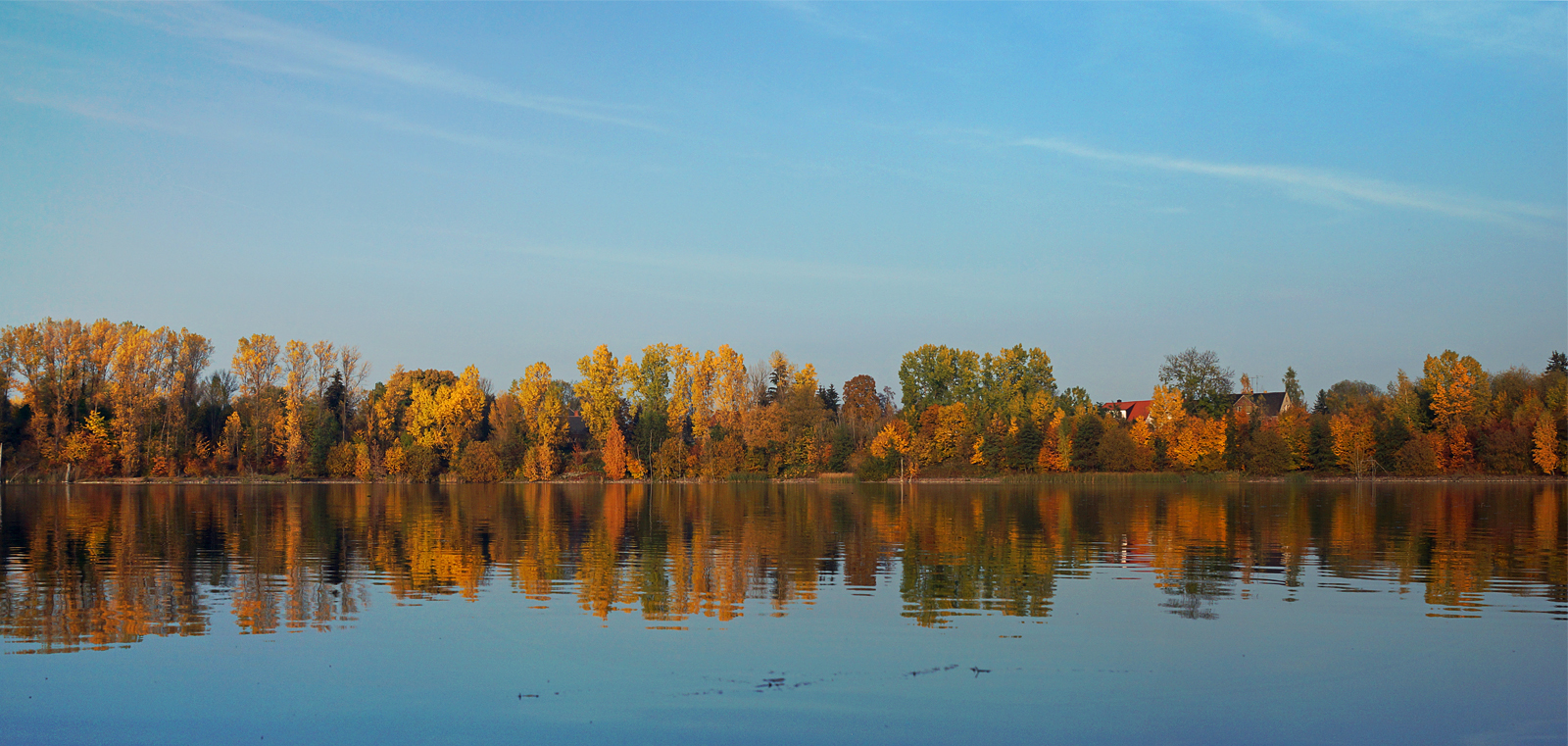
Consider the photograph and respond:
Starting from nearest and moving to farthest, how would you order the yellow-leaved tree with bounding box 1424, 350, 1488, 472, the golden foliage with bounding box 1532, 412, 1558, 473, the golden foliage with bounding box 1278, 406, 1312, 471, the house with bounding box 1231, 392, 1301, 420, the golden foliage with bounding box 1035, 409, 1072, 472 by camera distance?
the golden foliage with bounding box 1532, 412, 1558, 473 → the yellow-leaved tree with bounding box 1424, 350, 1488, 472 → the golden foliage with bounding box 1278, 406, 1312, 471 → the golden foliage with bounding box 1035, 409, 1072, 472 → the house with bounding box 1231, 392, 1301, 420

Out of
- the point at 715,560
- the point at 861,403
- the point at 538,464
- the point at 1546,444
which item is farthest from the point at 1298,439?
the point at 715,560

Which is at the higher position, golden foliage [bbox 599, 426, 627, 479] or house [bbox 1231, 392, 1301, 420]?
house [bbox 1231, 392, 1301, 420]

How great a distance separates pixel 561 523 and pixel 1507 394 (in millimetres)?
83777

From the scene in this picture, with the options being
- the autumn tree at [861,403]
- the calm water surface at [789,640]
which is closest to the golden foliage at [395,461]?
the autumn tree at [861,403]

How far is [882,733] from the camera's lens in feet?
30.1

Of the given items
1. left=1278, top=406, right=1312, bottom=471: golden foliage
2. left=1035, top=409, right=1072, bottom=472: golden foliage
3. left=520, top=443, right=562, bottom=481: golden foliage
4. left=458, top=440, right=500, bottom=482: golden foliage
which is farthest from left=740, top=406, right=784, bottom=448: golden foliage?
left=1278, top=406, right=1312, bottom=471: golden foliage

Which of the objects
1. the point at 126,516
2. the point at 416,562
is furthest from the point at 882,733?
the point at 126,516

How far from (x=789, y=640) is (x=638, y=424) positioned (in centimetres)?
8898

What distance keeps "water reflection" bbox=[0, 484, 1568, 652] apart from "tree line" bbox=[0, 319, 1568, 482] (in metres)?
46.4

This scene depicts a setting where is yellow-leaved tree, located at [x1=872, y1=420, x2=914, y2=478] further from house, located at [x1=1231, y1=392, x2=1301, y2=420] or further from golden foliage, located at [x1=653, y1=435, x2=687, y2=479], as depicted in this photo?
house, located at [x1=1231, y1=392, x2=1301, y2=420]

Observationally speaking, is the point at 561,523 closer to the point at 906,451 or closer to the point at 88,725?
the point at 88,725

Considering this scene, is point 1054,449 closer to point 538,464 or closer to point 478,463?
point 538,464

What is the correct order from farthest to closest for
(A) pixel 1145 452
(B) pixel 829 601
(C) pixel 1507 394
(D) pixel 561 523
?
(A) pixel 1145 452
(C) pixel 1507 394
(D) pixel 561 523
(B) pixel 829 601

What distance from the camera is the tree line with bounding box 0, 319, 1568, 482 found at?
8581cm
